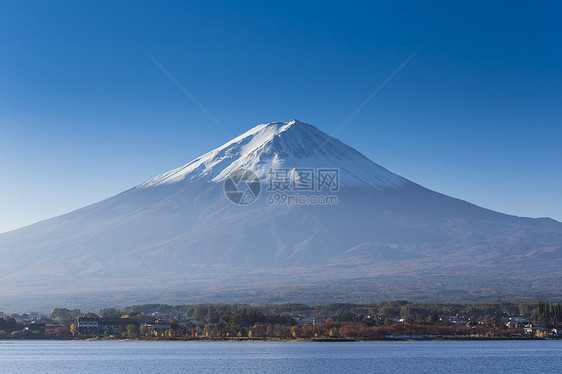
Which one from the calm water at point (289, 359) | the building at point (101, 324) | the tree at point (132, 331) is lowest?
the calm water at point (289, 359)

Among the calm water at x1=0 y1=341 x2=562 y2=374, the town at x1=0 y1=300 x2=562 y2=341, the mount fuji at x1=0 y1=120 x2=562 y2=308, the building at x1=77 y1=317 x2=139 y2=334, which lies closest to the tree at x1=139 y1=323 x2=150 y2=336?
the town at x1=0 y1=300 x2=562 y2=341

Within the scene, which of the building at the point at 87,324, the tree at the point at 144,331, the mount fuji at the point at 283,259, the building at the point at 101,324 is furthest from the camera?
the mount fuji at the point at 283,259

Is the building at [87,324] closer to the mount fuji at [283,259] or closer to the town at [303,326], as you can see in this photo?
the town at [303,326]

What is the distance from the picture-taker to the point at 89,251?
634 ft

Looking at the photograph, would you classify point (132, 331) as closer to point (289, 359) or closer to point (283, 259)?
point (289, 359)

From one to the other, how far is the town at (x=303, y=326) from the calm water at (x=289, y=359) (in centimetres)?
846

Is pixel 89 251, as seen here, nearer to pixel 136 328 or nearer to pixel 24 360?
pixel 136 328

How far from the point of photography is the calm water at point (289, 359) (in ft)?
189

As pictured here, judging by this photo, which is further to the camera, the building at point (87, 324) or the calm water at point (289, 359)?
the building at point (87, 324)

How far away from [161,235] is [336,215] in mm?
39631

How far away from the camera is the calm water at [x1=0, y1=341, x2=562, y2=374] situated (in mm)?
57469

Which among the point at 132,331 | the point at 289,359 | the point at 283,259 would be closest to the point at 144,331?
the point at 132,331

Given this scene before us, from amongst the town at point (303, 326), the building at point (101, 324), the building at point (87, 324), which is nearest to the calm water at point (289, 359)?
the town at point (303, 326)

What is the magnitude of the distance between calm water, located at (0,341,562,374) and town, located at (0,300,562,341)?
8.46 m
